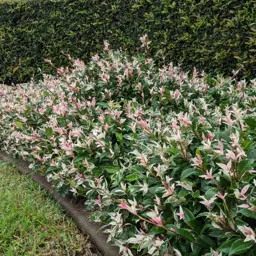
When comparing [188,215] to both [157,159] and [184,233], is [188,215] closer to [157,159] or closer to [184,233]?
[184,233]

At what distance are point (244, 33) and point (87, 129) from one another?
7.77ft

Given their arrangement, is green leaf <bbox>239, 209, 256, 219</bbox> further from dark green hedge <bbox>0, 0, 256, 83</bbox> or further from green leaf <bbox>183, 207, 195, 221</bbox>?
dark green hedge <bbox>0, 0, 256, 83</bbox>

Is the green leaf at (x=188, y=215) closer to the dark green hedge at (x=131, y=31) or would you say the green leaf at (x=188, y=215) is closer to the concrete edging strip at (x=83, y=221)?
the concrete edging strip at (x=83, y=221)

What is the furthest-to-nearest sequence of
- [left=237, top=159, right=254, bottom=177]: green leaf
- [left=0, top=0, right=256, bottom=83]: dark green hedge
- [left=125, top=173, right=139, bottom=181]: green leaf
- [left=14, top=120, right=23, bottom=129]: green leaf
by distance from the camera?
[left=0, top=0, right=256, bottom=83]: dark green hedge → [left=14, top=120, right=23, bottom=129]: green leaf → [left=125, top=173, right=139, bottom=181]: green leaf → [left=237, top=159, right=254, bottom=177]: green leaf

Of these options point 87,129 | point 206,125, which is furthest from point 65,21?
point 206,125

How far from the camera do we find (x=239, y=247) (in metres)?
1.30

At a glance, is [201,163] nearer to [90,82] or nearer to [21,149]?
[90,82]

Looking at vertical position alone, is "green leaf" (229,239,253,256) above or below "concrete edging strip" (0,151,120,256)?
above

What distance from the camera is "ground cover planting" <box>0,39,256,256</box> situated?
4.86 feet

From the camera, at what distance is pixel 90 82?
3.54 meters

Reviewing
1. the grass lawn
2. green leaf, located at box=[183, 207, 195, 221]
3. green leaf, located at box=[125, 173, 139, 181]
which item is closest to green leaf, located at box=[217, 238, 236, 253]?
green leaf, located at box=[183, 207, 195, 221]

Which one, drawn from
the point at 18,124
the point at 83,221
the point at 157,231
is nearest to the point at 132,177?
the point at 157,231

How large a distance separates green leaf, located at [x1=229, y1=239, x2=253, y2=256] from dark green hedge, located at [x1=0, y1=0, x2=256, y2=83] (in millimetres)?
3021

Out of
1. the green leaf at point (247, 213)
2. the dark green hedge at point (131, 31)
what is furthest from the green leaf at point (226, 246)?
the dark green hedge at point (131, 31)
